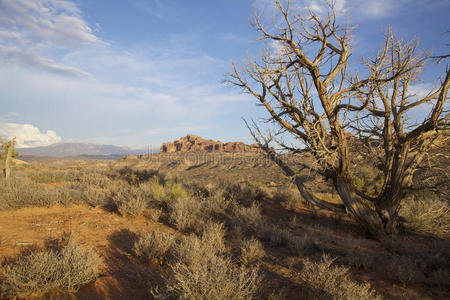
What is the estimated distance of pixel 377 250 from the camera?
5703 mm

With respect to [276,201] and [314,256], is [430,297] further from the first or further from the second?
[276,201]

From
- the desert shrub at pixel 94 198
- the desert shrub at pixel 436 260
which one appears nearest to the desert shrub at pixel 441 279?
the desert shrub at pixel 436 260

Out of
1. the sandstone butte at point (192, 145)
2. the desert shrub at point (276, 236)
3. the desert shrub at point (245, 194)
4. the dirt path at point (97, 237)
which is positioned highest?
the sandstone butte at point (192, 145)

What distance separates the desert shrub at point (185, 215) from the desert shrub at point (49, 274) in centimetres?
286

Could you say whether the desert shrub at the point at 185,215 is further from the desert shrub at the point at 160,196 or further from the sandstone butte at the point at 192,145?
the sandstone butte at the point at 192,145

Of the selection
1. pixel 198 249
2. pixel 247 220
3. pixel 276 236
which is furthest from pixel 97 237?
pixel 276 236

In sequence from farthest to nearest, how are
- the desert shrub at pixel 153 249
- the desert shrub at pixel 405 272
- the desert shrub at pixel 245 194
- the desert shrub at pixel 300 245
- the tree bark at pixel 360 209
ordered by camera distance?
the desert shrub at pixel 245 194
the tree bark at pixel 360 209
the desert shrub at pixel 300 245
the desert shrub at pixel 153 249
the desert shrub at pixel 405 272

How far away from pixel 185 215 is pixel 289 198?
214 inches

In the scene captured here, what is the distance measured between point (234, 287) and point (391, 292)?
265 centimetres

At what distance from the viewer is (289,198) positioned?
10.3 m

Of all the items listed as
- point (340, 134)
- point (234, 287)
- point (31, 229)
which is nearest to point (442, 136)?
point (340, 134)

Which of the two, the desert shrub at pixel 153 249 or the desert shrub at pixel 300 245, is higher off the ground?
the desert shrub at pixel 153 249

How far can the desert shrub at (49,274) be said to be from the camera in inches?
112

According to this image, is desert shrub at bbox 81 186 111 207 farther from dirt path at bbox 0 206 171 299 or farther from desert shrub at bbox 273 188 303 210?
desert shrub at bbox 273 188 303 210
